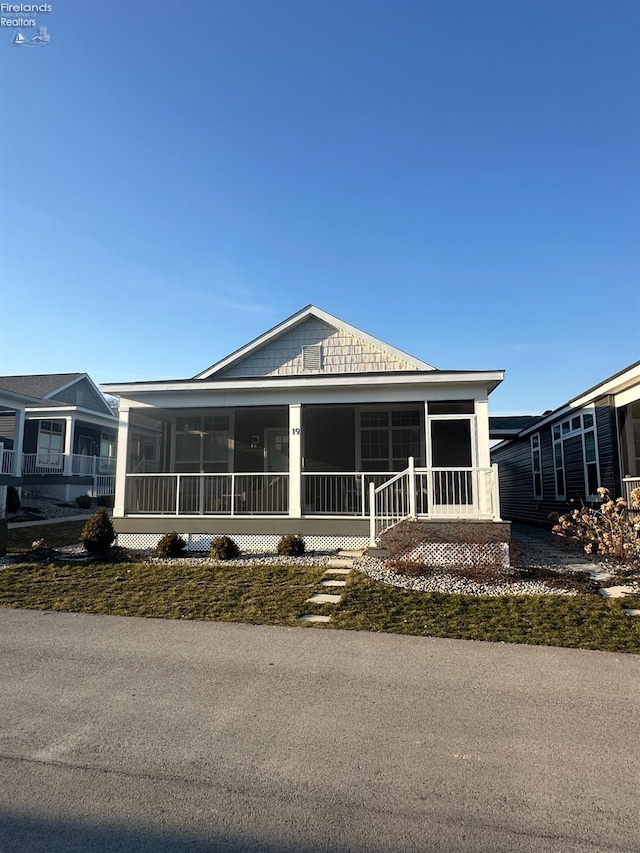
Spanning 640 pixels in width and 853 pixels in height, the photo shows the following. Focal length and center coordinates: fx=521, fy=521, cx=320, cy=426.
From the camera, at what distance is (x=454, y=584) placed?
8734 millimetres


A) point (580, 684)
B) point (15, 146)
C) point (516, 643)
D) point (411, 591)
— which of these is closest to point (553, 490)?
point (411, 591)

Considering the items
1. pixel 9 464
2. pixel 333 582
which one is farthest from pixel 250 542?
pixel 9 464

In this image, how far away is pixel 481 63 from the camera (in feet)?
37.0

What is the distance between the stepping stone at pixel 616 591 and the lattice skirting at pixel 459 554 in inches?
65.5

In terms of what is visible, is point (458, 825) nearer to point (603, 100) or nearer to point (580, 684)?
point (580, 684)

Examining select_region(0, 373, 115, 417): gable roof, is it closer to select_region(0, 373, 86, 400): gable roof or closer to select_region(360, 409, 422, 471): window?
select_region(0, 373, 86, 400): gable roof

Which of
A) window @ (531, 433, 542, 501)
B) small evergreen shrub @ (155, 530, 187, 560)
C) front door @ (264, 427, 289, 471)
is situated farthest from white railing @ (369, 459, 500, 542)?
window @ (531, 433, 542, 501)

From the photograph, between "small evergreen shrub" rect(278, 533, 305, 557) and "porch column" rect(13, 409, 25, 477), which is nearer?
"small evergreen shrub" rect(278, 533, 305, 557)

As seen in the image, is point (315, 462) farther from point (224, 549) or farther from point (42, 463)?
point (42, 463)

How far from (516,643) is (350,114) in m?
12.0

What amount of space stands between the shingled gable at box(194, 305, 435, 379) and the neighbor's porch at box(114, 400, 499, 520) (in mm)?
1313

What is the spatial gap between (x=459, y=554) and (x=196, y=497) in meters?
6.80

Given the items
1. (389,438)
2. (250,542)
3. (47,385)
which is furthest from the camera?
(47,385)

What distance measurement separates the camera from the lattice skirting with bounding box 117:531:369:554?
1174 cm
